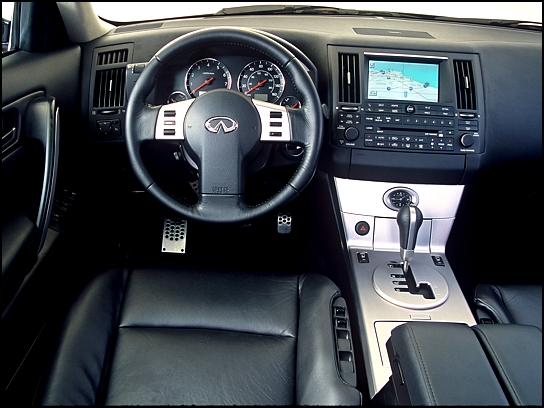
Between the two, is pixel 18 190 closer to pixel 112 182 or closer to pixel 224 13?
pixel 112 182

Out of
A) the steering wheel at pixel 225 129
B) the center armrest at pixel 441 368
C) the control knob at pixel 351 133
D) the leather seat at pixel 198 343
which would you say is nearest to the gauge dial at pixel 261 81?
the steering wheel at pixel 225 129

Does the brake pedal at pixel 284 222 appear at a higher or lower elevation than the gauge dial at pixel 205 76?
lower

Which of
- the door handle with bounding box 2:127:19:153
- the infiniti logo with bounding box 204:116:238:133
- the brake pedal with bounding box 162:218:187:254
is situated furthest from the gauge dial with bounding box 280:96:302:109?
the door handle with bounding box 2:127:19:153

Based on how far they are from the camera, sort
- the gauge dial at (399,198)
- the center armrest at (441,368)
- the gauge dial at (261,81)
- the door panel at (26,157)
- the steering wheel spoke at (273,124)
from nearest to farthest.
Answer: the center armrest at (441,368) → the door panel at (26,157) → the steering wheel spoke at (273,124) → the gauge dial at (261,81) → the gauge dial at (399,198)

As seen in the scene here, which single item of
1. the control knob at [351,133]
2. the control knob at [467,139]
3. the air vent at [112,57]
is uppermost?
the air vent at [112,57]

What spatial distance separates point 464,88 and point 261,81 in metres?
0.66

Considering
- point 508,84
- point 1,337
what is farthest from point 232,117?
point 508,84

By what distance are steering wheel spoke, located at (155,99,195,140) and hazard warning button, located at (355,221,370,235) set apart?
0.70m

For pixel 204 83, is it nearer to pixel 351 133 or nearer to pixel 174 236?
pixel 351 133

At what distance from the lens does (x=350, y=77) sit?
1546mm

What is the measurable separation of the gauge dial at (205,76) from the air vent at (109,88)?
0.23 metres

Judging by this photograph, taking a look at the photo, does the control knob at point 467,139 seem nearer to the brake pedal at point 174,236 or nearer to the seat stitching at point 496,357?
the seat stitching at point 496,357

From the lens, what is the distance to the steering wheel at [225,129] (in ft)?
4.40

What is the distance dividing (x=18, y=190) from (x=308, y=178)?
83 cm
